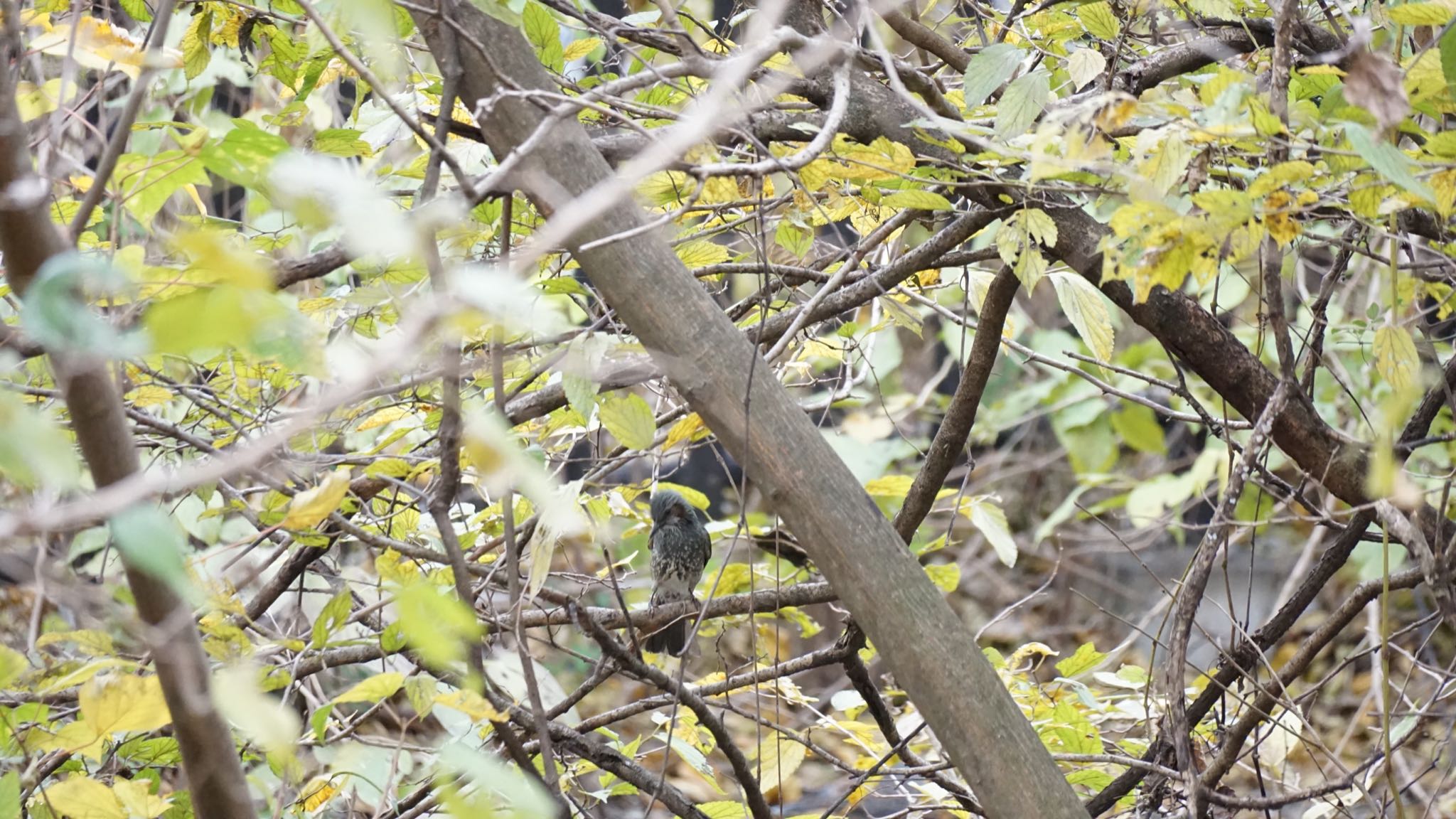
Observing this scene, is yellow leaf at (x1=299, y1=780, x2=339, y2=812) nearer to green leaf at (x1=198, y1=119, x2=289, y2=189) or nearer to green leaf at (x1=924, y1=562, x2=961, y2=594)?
green leaf at (x1=198, y1=119, x2=289, y2=189)

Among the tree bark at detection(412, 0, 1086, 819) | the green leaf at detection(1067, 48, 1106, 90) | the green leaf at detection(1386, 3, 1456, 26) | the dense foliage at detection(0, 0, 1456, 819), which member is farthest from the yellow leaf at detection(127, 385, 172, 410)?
the green leaf at detection(1386, 3, 1456, 26)

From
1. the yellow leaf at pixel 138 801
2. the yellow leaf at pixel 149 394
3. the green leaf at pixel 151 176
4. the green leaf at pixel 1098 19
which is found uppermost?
the yellow leaf at pixel 149 394

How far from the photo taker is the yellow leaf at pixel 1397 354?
3.82ft

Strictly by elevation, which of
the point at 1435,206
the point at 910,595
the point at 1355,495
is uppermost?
the point at 1435,206

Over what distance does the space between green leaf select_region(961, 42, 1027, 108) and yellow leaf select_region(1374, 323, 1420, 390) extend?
48cm

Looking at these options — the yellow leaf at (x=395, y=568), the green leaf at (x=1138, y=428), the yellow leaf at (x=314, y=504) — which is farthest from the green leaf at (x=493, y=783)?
the green leaf at (x=1138, y=428)

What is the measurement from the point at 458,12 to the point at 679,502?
1671 mm

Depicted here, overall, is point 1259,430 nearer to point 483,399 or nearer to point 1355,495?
point 1355,495

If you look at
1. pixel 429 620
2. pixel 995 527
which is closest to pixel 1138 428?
pixel 995 527

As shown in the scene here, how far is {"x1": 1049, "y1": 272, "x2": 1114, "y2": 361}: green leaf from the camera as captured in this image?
152 centimetres

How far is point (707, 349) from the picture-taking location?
45.1 inches

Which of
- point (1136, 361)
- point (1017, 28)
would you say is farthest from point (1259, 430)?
point (1136, 361)

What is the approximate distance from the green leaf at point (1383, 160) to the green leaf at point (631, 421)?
A: 75 cm

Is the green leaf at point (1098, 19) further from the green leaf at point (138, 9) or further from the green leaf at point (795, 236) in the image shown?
the green leaf at point (138, 9)
